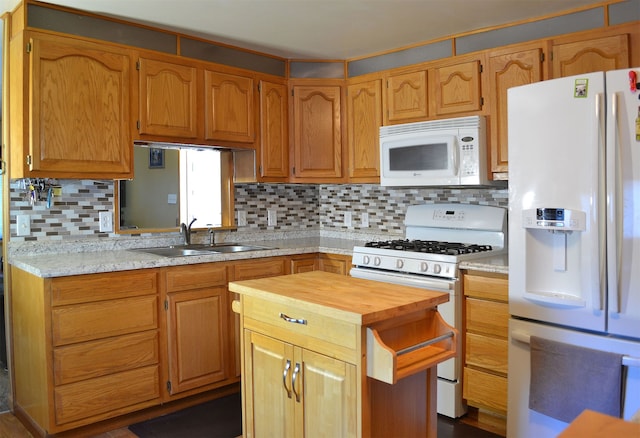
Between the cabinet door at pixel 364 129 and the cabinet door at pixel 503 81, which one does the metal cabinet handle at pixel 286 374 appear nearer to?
the cabinet door at pixel 503 81

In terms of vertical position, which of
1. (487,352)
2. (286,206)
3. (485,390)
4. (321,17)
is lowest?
(485,390)

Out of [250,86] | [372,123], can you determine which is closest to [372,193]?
[372,123]

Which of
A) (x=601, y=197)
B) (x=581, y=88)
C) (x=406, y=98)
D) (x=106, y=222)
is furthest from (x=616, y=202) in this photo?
(x=106, y=222)

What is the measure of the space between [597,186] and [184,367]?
2372mm

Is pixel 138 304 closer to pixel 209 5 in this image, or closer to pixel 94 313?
pixel 94 313

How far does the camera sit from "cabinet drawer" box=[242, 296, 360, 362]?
5.58 feet

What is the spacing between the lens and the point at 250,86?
12.2ft

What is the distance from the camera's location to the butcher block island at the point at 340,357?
1.67 meters

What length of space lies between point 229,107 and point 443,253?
5.68 ft

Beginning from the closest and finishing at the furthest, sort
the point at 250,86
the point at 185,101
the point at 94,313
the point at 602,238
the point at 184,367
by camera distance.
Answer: the point at 602,238
the point at 94,313
the point at 184,367
the point at 185,101
the point at 250,86

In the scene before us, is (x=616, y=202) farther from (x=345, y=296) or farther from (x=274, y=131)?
(x=274, y=131)

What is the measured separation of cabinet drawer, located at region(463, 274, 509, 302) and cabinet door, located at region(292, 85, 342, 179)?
4.74ft

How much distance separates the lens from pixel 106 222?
11.0 feet

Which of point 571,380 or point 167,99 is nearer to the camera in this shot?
point 571,380
